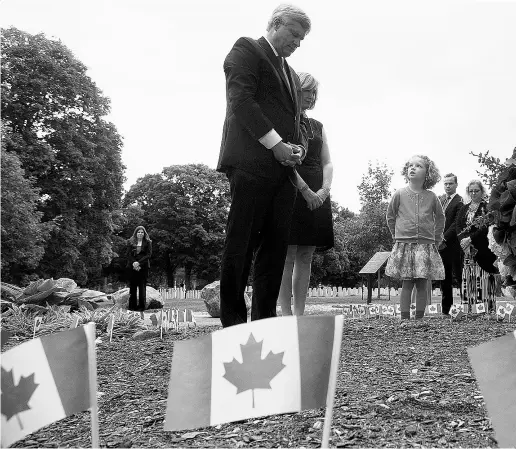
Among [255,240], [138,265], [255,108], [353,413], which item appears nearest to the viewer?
[353,413]

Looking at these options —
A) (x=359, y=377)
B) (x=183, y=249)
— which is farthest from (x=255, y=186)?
(x=183, y=249)

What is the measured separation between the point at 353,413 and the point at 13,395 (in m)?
1.36

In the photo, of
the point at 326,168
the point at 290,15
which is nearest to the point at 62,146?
the point at 326,168

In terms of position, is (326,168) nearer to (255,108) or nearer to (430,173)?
(255,108)

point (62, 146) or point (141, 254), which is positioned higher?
point (62, 146)

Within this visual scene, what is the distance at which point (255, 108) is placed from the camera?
374cm

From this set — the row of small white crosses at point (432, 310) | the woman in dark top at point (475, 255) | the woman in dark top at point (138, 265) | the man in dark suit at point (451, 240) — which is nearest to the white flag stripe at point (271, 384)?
the row of small white crosses at point (432, 310)

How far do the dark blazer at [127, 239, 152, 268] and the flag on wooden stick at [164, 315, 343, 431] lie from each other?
1173 cm

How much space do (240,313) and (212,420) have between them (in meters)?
1.92

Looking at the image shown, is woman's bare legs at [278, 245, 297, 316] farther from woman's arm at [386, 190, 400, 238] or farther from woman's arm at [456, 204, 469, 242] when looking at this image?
woman's arm at [456, 204, 469, 242]

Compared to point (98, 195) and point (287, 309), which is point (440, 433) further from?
point (98, 195)

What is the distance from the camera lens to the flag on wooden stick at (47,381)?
1833 millimetres

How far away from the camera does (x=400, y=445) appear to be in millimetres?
2305

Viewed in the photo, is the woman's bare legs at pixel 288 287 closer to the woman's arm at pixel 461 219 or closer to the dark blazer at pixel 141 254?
the woman's arm at pixel 461 219
